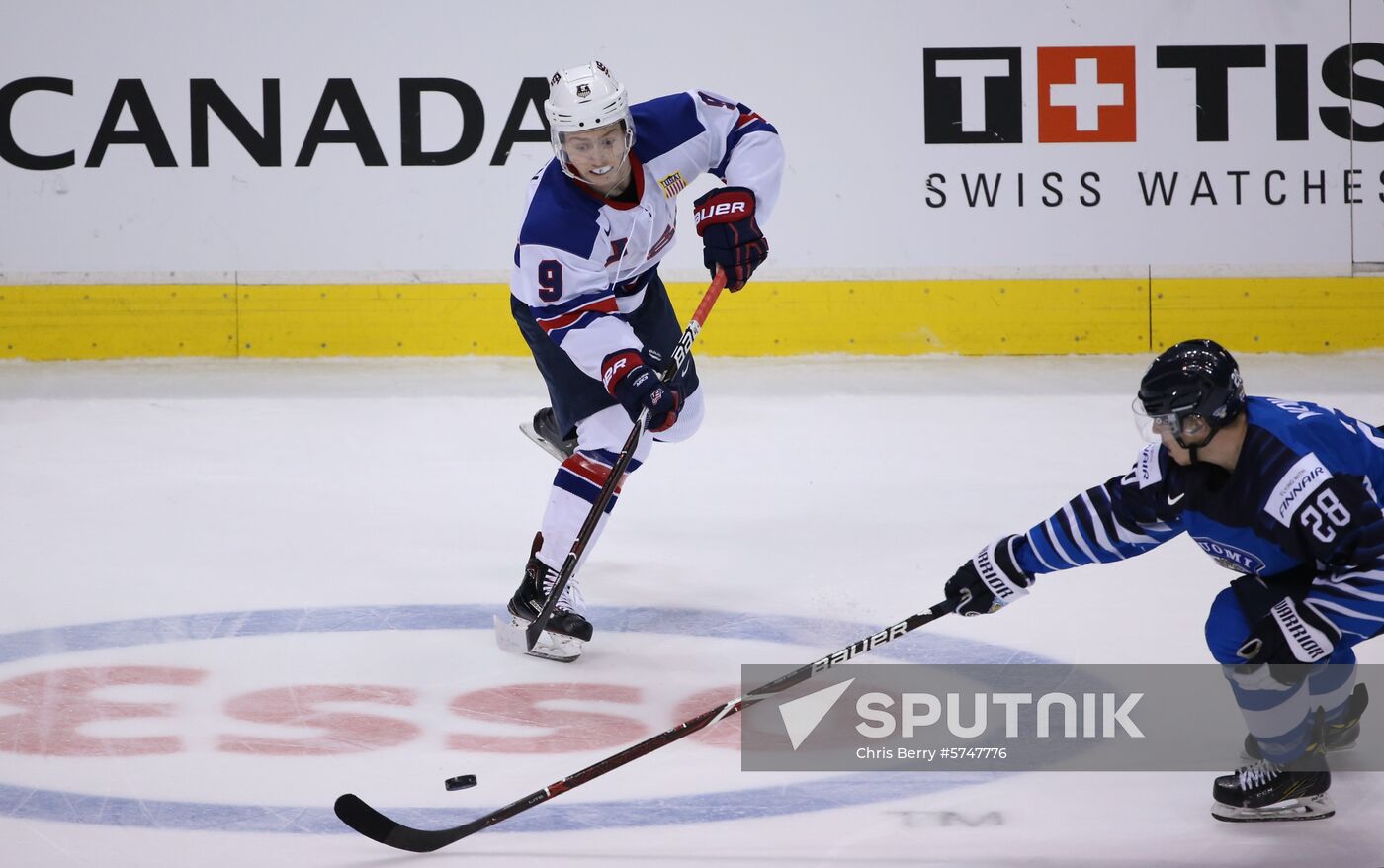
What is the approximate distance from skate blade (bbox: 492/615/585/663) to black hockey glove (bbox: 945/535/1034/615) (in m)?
0.88

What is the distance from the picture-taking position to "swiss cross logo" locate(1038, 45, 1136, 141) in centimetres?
606

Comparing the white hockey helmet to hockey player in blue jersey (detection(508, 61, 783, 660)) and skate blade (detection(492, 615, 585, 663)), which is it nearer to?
hockey player in blue jersey (detection(508, 61, 783, 660))

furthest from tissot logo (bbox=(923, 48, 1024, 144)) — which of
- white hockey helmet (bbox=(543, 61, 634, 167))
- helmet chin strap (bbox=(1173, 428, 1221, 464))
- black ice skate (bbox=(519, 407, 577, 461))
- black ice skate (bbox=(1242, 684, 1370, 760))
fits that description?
helmet chin strap (bbox=(1173, 428, 1221, 464))

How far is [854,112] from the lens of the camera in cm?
612

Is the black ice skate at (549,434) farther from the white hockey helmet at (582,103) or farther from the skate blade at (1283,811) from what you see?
the skate blade at (1283,811)

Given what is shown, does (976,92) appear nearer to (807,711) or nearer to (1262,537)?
(807,711)

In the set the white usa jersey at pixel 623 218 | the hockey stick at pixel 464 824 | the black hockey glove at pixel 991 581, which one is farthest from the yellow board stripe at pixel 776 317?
the hockey stick at pixel 464 824

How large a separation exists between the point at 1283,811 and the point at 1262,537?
0.36 m

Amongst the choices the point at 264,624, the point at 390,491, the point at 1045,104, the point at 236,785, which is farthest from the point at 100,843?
the point at 1045,104

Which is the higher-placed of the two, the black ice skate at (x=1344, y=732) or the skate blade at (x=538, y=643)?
the black ice skate at (x=1344, y=732)

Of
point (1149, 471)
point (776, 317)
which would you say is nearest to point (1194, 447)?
point (1149, 471)

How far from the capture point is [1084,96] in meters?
6.07

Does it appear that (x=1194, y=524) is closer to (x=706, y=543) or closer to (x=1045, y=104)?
(x=706, y=543)

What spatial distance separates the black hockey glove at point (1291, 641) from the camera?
2.01m
